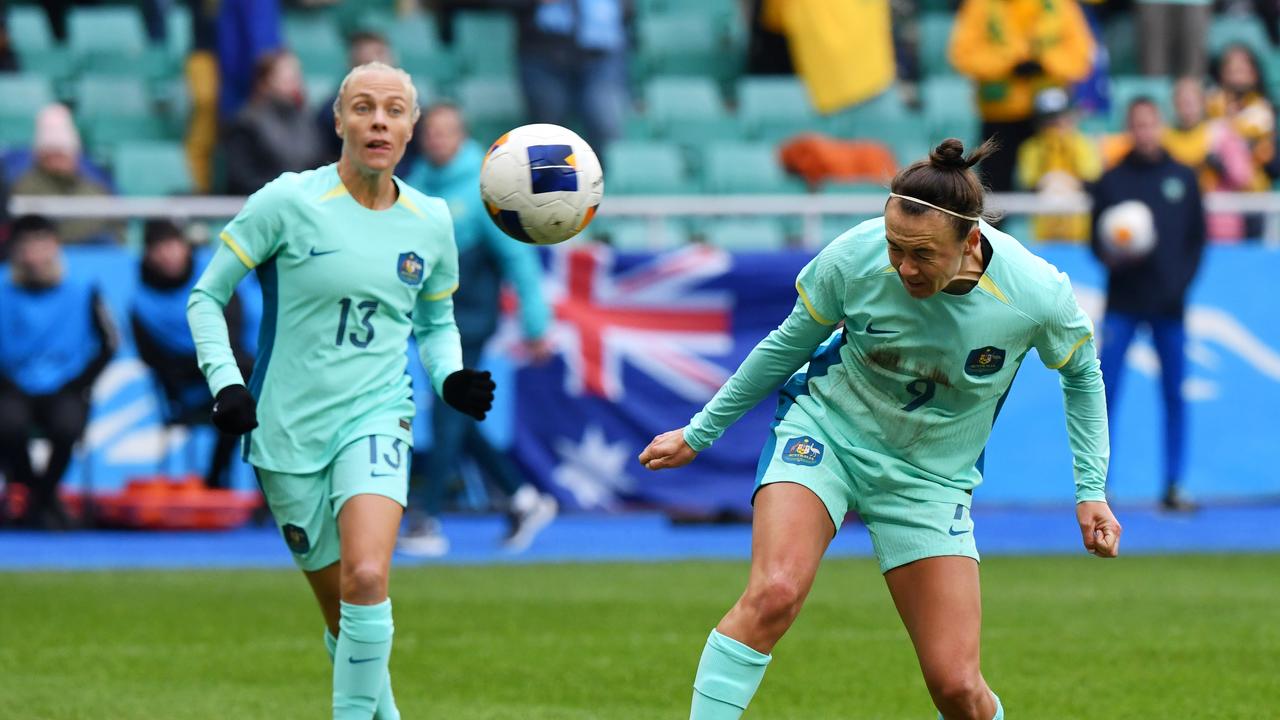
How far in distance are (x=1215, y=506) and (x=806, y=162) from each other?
4.49 meters

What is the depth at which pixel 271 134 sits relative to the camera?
47.5ft

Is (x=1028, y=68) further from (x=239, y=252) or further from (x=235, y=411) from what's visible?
(x=235, y=411)

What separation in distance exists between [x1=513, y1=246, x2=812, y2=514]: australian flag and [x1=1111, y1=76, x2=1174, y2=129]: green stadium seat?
211 inches

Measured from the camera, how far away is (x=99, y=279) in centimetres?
1398

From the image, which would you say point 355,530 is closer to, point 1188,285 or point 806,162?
point 1188,285

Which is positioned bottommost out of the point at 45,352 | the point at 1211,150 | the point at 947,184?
the point at 45,352

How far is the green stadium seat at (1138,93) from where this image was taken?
18297 mm

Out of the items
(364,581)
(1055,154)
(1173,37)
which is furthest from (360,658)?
(1173,37)

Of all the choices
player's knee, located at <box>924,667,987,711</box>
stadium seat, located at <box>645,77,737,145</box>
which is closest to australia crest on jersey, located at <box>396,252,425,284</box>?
player's knee, located at <box>924,667,987,711</box>

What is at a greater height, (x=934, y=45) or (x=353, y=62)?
(x=353, y=62)

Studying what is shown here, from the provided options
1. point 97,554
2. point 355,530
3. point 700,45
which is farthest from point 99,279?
point 355,530

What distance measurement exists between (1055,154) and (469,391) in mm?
10148

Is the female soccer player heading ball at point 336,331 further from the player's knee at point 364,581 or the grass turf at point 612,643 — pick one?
the grass turf at point 612,643

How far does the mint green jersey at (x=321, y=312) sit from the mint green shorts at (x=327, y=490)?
5 centimetres
